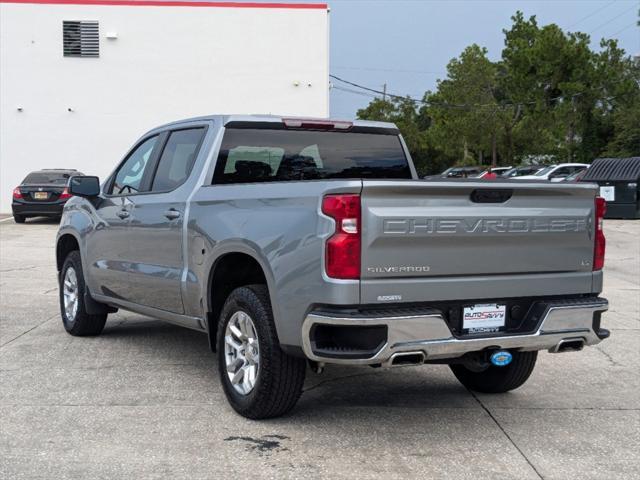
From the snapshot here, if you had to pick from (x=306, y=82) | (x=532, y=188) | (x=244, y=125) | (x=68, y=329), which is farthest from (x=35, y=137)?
(x=532, y=188)

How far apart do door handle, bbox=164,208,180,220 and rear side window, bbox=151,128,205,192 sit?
0.22 m

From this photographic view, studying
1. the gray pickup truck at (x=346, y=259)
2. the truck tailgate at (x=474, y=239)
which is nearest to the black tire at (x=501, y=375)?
the gray pickup truck at (x=346, y=259)

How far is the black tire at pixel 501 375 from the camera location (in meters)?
5.93

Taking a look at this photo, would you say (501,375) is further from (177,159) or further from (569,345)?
(177,159)

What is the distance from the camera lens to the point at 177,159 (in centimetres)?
656

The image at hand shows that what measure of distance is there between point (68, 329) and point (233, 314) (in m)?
3.30

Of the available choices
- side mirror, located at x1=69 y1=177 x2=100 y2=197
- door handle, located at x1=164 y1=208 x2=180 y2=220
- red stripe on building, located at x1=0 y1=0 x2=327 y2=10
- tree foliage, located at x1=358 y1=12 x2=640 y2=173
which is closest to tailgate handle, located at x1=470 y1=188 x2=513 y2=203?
door handle, located at x1=164 y1=208 x2=180 y2=220

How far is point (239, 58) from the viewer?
3022 cm

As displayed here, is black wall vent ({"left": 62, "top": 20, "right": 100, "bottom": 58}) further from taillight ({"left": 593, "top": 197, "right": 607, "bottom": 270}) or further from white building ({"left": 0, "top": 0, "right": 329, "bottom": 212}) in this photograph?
taillight ({"left": 593, "top": 197, "right": 607, "bottom": 270})

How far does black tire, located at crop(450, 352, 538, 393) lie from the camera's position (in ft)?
19.5

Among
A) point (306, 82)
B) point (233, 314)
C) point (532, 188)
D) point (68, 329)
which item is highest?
point (306, 82)

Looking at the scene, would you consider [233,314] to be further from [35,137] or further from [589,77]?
[589,77]

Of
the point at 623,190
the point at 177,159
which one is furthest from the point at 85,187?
the point at 623,190

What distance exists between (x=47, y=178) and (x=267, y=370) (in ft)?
69.6
